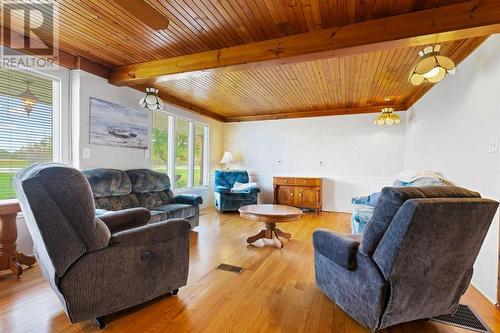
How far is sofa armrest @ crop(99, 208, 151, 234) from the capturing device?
83.4 inches

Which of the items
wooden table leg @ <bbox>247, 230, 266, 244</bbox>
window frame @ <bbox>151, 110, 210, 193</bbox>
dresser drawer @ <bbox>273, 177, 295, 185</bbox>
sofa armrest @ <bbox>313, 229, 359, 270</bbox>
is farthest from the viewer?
dresser drawer @ <bbox>273, 177, 295, 185</bbox>

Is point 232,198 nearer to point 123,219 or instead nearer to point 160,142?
point 160,142

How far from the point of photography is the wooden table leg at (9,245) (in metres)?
2.31

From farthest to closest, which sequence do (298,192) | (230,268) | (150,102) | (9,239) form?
(298,192) → (150,102) → (230,268) → (9,239)

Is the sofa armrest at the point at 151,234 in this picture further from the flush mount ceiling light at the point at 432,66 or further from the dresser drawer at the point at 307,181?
the dresser drawer at the point at 307,181

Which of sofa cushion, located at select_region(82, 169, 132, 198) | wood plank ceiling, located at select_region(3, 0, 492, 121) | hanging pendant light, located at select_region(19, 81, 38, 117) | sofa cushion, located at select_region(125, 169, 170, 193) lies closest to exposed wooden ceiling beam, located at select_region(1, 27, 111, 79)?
wood plank ceiling, located at select_region(3, 0, 492, 121)

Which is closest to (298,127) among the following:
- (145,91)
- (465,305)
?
(145,91)

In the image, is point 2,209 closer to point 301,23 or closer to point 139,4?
point 139,4

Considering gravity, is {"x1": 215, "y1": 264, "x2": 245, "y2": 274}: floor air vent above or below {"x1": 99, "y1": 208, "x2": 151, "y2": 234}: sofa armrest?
below

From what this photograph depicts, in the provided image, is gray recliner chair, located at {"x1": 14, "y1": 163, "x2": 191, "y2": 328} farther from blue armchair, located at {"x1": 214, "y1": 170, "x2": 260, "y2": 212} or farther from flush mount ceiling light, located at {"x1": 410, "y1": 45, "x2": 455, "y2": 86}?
blue armchair, located at {"x1": 214, "y1": 170, "x2": 260, "y2": 212}

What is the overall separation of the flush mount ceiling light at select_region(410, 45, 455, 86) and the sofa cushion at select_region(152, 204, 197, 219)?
3271 millimetres

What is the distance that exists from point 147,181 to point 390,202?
131 inches

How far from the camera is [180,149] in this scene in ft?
17.2

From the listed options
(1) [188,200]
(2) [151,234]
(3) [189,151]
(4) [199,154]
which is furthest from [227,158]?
(2) [151,234]
